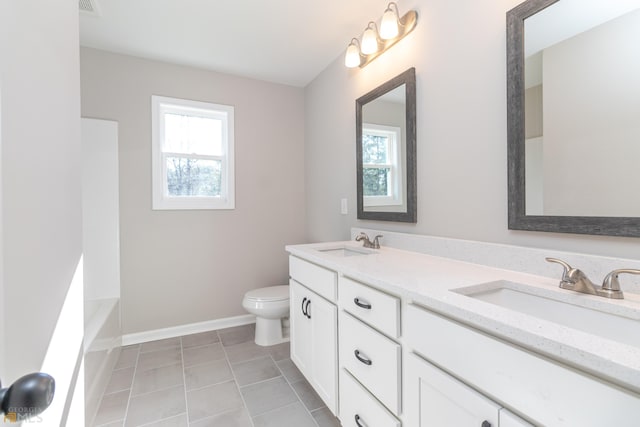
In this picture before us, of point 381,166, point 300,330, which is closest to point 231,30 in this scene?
point 381,166

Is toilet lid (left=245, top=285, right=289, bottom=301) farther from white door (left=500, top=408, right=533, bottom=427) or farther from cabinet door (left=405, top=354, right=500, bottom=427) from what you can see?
white door (left=500, top=408, right=533, bottom=427)

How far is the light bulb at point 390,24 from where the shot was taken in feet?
5.32

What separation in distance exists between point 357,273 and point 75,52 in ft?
4.15

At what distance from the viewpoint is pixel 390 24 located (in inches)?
64.1

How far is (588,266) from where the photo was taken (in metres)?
0.93

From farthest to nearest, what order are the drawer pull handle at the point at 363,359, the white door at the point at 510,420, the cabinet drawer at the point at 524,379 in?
the drawer pull handle at the point at 363,359 → the white door at the point at 510,420 → the cabinet drawer at the point at 524,379

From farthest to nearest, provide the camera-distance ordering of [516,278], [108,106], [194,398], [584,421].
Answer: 1. [108,106]
2. [194,398]
3. [516,278]
4. [584,421]

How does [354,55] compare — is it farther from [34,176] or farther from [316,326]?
[34,176]

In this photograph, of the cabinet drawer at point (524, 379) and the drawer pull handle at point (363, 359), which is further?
the drawer pull handle at point (363, 359)

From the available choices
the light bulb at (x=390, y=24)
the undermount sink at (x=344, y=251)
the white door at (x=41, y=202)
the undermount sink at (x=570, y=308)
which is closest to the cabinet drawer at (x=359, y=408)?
the undermount sink at (x=570, y=308)

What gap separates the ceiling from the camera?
5.83 feet

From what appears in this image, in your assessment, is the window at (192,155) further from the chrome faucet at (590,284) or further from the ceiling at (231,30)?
the chrome faucet at (590,284)

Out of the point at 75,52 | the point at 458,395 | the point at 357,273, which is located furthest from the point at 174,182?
the point at 458,395

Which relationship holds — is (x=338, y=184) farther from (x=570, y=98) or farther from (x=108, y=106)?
(x=108, y=106)
